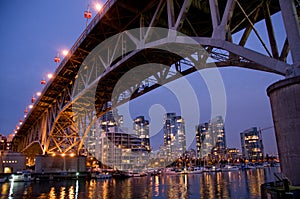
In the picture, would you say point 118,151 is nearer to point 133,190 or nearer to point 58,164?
point 58,164

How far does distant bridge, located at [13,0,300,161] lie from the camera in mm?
10430

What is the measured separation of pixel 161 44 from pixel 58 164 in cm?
4320

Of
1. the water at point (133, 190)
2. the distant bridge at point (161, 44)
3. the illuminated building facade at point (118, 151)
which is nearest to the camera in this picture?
the distant bridge at point (161, 44)

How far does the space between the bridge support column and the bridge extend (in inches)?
1.1

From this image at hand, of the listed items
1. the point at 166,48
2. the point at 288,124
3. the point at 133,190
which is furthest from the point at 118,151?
the point at 288,124

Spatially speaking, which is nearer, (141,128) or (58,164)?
(58,164)

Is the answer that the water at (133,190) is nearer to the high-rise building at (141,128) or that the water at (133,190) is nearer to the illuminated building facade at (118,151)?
the illuminated building facade at (118,151)

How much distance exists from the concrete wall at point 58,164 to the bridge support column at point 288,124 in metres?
47.8

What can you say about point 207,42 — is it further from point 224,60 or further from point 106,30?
point 106,30

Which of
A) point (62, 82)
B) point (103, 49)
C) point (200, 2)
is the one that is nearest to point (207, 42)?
point (200, 2)

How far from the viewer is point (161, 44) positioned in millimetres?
14430

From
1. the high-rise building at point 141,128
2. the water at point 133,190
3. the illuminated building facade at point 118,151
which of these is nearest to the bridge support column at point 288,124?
the water at point 133,190

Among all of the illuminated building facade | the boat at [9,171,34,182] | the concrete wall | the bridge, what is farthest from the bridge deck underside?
the illuminated building facade

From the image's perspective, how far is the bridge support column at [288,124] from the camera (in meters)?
7.11
